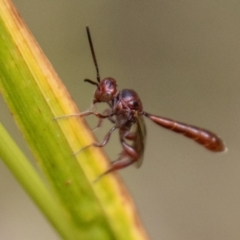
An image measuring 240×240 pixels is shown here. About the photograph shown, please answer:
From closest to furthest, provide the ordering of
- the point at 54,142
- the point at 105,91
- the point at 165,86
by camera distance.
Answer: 1. the point at 54,142
2. the point at 105,91
3. the point at 165,86

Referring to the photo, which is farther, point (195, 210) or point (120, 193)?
point (195, 210)

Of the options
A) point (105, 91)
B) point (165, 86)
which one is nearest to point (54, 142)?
point (105, 91)

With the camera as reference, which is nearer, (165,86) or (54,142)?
(54,142)

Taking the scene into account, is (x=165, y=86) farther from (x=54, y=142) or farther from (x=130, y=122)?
(x=54, y=142)

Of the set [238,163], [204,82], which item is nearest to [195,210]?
[238,163]

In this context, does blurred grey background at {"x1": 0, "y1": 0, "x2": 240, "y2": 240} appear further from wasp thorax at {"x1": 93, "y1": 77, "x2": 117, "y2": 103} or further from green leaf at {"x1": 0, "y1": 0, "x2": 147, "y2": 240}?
green leaf at {"x1": 0, "y1": 0, "x2": 147, "y2": 240}

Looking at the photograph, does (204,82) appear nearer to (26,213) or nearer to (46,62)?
(26,213)
